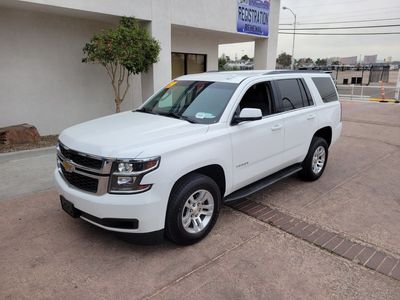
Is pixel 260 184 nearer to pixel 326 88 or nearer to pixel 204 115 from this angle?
pixel 204 115

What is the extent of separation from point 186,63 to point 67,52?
5.55 meters

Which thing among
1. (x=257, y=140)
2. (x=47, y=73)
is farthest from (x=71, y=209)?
(x=47, y=73)

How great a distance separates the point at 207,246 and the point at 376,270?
1.73 metres

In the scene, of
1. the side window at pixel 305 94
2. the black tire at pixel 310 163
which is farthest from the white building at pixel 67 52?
the black tire at pixel 310 163

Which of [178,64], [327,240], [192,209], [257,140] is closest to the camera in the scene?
[192,209]

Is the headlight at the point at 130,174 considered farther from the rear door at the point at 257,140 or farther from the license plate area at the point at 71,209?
the rear door at the point at 257,140

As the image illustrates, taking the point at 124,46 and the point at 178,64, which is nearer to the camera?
the point at 124,46

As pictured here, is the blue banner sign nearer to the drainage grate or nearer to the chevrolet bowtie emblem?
the drainage grate

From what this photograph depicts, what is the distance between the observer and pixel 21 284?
2.97 meters

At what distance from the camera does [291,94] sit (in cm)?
505

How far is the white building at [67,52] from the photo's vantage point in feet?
27.2

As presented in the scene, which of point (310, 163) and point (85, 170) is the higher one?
point (85, 170)

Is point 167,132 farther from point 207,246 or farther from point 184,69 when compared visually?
point 184,69

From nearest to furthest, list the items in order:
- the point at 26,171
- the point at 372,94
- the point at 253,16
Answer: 1. the point at 26,171
2. the point at 253,16
3. the point at 372,94
